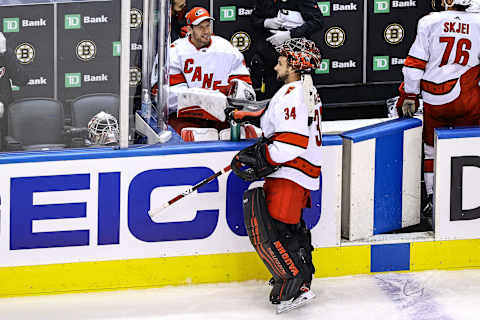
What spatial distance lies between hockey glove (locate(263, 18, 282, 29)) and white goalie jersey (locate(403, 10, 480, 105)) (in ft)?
7.01

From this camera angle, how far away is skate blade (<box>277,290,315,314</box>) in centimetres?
616

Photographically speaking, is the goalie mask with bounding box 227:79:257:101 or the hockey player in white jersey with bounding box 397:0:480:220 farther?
the hockey player in white jersey with bounding box 397:0:480:220

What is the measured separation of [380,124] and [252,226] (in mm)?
1125

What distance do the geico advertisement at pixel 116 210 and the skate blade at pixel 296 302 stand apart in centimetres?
45

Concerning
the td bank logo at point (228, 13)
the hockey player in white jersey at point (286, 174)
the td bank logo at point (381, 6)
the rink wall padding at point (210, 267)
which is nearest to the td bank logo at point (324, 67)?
the td bank logo at point (381, 6)

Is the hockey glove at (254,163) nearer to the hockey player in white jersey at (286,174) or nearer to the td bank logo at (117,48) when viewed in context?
the hockey player in white jersey at (286,174)

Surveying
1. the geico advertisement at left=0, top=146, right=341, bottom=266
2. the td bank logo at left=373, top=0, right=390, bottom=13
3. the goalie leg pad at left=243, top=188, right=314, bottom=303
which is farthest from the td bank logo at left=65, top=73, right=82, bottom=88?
the td bank logo at left=373, top=0, right=390, bottom=13

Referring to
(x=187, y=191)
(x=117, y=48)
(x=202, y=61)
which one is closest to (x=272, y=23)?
(x=202, y=61)

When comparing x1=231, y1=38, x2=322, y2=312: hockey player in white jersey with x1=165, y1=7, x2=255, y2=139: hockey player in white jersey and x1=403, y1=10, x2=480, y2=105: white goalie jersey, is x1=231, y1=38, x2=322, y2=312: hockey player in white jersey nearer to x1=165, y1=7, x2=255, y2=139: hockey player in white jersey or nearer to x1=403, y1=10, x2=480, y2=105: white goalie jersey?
x1=403, y1=10, x2=480, y2=105: white goalie jersey

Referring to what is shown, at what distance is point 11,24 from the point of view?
6.20 metres

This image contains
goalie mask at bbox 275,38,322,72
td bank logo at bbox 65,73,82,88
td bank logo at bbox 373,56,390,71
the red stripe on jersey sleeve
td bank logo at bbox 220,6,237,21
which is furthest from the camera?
td bank logo at bbox 373,56,390,71

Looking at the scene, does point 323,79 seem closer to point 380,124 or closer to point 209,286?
point 380,124

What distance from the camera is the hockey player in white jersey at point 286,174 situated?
19.5 feet

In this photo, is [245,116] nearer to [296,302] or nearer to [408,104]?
[296,302]
